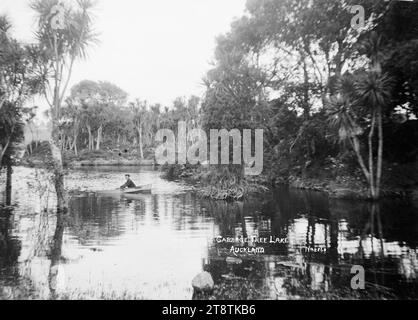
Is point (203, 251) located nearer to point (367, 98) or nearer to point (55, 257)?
point (55, 257)

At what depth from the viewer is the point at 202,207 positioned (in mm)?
15906

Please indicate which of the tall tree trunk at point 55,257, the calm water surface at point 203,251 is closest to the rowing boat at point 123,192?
the calm water surface at point 203,251

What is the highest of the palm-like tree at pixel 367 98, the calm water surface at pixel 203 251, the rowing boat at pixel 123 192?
the palm-like tree at pixel 367 98

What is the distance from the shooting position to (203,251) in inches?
344

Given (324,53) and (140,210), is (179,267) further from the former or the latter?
(324,53)

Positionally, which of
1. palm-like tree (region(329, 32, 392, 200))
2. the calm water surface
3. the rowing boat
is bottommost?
the calm water surface

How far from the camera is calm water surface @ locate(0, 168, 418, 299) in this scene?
6.41 m

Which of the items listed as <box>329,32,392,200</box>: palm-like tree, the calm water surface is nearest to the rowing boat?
the calm water surface

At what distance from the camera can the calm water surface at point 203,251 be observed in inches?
252

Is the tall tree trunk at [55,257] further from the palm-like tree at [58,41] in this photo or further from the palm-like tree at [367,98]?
the palm-like tree at [367,98]

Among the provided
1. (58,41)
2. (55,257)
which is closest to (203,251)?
(55,257)

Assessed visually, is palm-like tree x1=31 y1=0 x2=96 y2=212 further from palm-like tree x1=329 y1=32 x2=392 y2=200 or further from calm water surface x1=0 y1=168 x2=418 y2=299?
palm-like tree x1=329 y1=32 x2=392 y2=200

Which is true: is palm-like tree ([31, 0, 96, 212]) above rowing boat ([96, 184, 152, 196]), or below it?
above

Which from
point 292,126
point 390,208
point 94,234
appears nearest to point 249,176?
point 390,208
